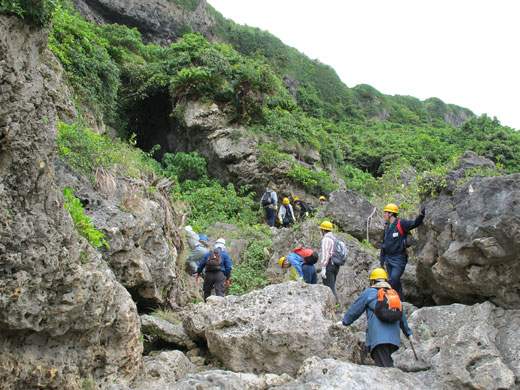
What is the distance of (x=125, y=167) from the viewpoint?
30.1ft

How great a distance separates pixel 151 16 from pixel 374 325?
2943 centimetres

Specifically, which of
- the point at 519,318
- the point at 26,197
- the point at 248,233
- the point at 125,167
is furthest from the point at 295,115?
the point at 26,197

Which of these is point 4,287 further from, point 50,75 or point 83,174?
point 50,75

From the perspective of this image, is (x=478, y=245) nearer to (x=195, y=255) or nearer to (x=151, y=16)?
(x=195, y=255)

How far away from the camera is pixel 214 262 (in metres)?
7.81

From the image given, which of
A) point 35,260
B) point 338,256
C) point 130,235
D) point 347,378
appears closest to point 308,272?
point 338,256

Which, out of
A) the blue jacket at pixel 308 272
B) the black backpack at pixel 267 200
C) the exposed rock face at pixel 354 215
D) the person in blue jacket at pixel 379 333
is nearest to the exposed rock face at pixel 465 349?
the person in blue jacket at pixel 379 333

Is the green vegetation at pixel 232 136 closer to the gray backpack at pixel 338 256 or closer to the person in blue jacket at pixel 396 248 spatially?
the person in blue jacket at pixel 396 248

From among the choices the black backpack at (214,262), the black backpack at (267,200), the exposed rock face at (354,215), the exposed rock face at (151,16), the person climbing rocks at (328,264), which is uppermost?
the exposed rock face at (151,16)

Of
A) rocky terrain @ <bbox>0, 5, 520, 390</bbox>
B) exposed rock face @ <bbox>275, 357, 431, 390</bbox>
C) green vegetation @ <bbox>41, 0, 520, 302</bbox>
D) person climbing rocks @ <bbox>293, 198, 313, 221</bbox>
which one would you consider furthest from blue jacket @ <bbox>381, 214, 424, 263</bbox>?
person climbing rocks @ <bbox>293, 198, 313, 221</bbox>

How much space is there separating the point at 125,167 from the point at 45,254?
556 centimetres

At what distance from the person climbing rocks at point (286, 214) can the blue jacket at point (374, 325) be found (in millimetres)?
8902

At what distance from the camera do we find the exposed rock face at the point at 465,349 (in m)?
4.58

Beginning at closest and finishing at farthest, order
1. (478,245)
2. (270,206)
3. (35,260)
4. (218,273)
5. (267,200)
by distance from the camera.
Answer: (35,260), (478,245), (218,273), (270,206), (267,200)
